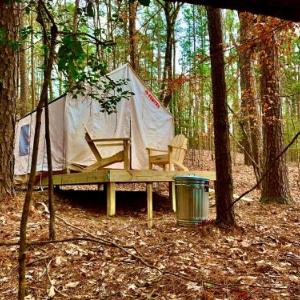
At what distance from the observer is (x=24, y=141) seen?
8914 mm

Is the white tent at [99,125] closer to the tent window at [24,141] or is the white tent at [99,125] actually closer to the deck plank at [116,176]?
the tent window at [24,141]

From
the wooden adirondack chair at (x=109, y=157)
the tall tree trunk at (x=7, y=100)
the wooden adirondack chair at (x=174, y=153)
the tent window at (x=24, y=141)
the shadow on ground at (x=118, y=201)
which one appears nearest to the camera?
the tall tree trunk at (x=7, y=100)

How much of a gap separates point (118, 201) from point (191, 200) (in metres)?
3.07

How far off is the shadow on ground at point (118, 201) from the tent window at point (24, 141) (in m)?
1.34

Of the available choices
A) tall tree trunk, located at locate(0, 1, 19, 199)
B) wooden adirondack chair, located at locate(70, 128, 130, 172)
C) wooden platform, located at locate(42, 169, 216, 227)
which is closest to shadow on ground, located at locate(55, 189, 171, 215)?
wooden platform, located at locate(42, 169, 216, 227)

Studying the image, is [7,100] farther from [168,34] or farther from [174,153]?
[168,34]

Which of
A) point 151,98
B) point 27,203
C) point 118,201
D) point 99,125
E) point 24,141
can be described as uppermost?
point 151,98

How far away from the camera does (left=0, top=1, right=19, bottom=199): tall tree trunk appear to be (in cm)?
522

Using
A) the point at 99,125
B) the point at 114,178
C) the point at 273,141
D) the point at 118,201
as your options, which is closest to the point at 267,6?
the point at 114,178

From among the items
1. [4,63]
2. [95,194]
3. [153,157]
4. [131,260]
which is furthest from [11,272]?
[95,194]

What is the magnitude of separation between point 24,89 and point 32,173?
14180 millimetres

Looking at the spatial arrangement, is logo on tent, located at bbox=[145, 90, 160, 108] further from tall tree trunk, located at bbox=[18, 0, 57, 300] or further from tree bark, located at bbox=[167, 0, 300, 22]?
tree bark, located at bbox=[167, 0, 300, 22]

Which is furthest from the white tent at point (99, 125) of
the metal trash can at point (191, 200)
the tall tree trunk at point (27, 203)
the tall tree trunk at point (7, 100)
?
the tall tree trunk at point (27, 203)

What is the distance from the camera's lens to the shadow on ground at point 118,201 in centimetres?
714
